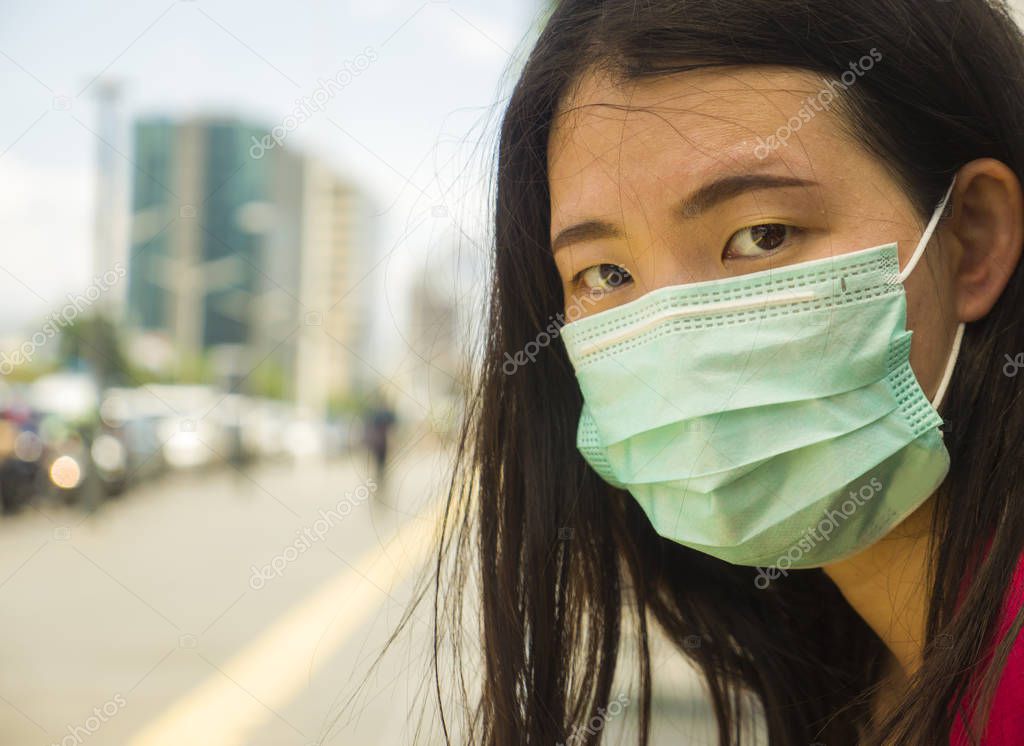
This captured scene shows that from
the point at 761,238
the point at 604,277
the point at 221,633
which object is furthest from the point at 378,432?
the point at 761,238

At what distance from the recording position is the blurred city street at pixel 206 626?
150 inches

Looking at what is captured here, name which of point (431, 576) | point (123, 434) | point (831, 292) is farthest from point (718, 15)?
point (123, 434)

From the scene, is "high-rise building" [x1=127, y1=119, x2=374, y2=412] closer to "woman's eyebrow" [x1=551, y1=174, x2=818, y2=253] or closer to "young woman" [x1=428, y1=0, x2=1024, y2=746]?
"young woman" [x1=428, y1=0, x2=1024, y2=746]

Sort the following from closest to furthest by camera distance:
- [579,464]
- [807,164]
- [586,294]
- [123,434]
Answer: [807,164] → [586,294] → [579,464] → [123,434]

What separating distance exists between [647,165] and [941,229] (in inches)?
18.3

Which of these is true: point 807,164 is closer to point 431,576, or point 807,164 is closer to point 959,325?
point 959,325

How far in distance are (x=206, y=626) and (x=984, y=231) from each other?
6.48 meters

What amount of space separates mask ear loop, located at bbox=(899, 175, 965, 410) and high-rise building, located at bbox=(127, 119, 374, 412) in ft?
128

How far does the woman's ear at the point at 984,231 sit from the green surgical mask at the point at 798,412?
42 millimetres

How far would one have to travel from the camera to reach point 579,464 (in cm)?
181

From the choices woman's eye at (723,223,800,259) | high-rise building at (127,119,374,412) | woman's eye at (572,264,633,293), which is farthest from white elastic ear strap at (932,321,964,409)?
high-rise building at (127,119,374,412)

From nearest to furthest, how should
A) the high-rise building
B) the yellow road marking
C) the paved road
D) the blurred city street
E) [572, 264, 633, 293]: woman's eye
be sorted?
1. [572, 264, 633, 293]: woman's eye
2. the paved road
3. the blurred city street
4. the yellow road marking
5. the high-rise building

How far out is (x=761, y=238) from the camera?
1.46 m

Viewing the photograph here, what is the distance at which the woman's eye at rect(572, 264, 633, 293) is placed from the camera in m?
1.62
